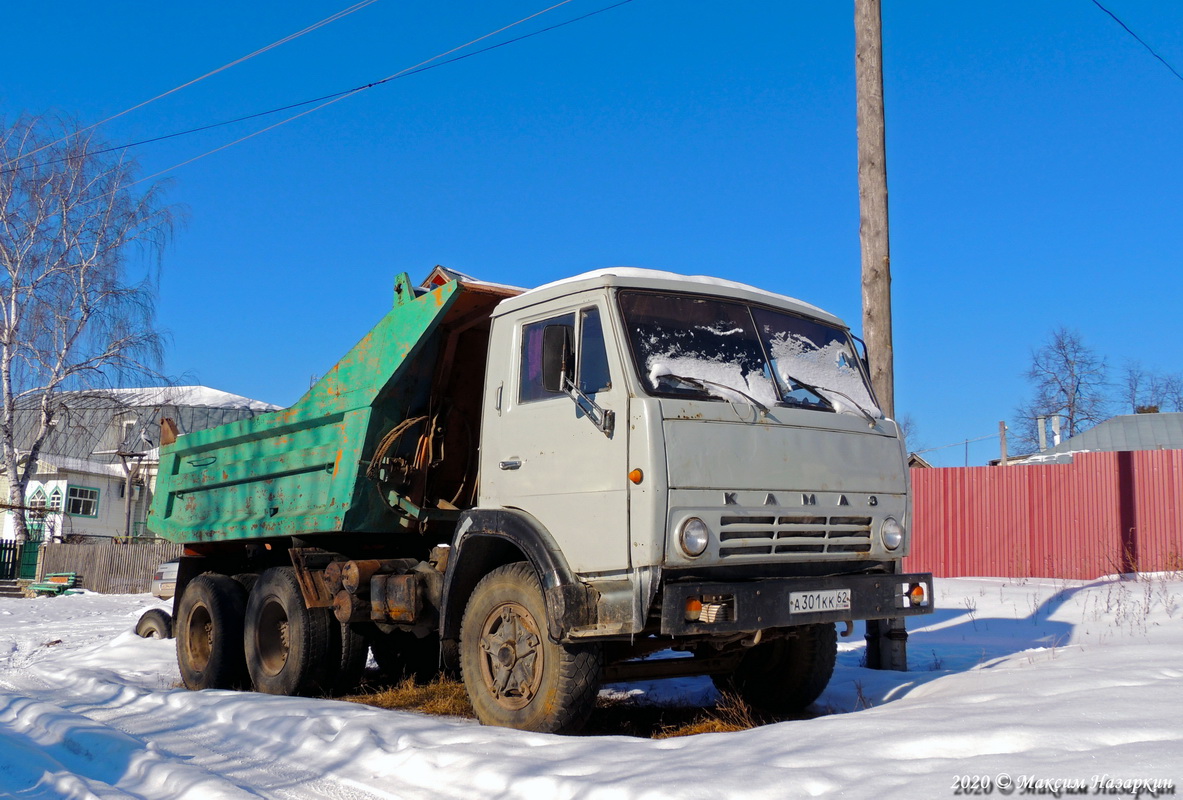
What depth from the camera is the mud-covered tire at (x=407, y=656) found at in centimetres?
834

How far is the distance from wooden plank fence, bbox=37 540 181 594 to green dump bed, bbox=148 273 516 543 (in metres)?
21.7

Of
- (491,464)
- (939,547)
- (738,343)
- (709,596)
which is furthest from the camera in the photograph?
(939,547)

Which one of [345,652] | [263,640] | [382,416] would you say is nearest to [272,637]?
[263,640]

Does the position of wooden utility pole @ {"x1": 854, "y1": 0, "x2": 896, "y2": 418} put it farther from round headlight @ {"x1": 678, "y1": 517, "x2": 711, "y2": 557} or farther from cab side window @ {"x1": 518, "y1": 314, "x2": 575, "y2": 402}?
round headlight @ {"x1": 678, "y1": 517, "x2": 711, "y2": 557}

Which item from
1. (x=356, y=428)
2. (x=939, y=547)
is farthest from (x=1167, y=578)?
(x=356, y=428)

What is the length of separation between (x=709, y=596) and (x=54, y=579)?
26.9 metres

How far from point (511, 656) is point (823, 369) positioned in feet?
Answer: 8.03

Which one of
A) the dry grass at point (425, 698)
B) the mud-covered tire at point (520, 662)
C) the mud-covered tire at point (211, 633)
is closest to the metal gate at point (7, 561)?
the mud-covered tire at point (211, 633)

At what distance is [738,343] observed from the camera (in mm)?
5645

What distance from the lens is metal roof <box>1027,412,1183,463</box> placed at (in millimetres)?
38344

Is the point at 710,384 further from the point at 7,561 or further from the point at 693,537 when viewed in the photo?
the point at 7,561

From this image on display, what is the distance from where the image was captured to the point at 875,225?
26.8ft

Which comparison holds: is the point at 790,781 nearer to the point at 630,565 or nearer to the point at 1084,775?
the point at 1084,775

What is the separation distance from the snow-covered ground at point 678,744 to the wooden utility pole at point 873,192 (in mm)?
2541
